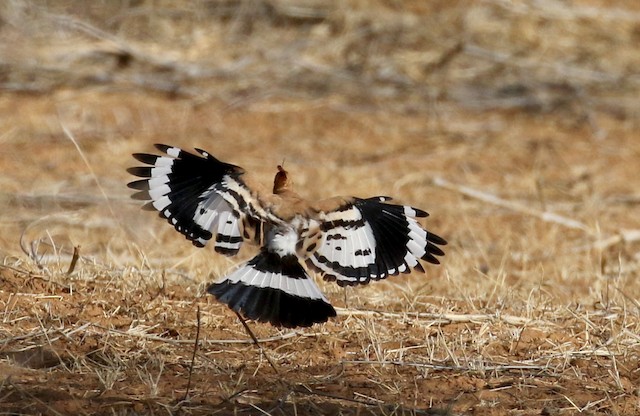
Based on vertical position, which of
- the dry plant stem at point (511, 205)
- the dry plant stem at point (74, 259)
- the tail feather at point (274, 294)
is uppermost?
the tail feather at point (274, 294)

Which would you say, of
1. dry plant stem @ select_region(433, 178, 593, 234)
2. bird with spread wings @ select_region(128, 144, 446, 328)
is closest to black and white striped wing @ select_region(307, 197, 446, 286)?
bird with spread wings @ select_region(128, 144, 446, 328)

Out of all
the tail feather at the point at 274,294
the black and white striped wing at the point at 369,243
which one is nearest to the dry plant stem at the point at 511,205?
the black and white striped wing at the point at 369,243

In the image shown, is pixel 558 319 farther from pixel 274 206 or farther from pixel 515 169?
pixel 515 169

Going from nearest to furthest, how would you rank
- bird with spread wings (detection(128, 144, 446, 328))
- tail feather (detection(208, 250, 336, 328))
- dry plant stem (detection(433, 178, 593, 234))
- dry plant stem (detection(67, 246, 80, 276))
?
tail feather (detection(208, 250, 336, 328))
bird with spread wings (detection(128, 144, 446, 328))
dry plant stem (detection(67, 246, 80, 276))
dry plant stem (detection(433, 178, 593, 234))

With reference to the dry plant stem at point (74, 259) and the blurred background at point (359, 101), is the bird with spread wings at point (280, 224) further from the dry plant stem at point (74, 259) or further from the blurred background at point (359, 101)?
the blurred background at point (359, 101)

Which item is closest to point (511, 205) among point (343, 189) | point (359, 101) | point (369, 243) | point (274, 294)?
point (343, 189)

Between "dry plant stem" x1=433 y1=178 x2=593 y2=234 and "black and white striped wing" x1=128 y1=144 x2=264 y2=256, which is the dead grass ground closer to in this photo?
"dry plant stem" x1=433 y1=178 x2=593 y2=234

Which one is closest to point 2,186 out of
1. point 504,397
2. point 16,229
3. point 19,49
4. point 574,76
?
point 16,229

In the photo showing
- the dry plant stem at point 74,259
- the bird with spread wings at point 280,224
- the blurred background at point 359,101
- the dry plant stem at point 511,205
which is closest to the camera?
the bird with spread wings at point 280,224
